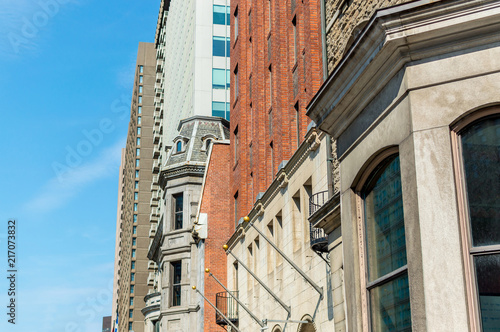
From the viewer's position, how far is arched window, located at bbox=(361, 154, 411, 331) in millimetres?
11562

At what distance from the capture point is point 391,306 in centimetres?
1185

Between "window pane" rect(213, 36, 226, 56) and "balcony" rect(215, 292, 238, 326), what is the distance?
892 inches

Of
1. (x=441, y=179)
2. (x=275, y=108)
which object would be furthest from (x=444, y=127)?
(x=275, y=108)

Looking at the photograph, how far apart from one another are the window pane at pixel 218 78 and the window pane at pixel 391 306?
4430 cm

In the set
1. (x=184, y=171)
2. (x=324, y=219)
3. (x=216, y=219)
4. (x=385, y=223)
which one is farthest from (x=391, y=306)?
(x=184, y=171)

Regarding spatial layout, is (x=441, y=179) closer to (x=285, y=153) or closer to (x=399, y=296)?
(x=399, y=296)

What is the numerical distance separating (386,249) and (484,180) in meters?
2.32

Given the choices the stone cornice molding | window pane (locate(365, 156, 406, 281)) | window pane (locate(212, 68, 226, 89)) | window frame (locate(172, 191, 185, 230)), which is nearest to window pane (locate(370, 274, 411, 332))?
window pane (locate(365, 156, 406, 281))

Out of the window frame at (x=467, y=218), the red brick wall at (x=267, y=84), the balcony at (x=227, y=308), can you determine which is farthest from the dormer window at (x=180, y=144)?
the window frame at (x=467, y=218)

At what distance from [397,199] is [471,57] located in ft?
8.29

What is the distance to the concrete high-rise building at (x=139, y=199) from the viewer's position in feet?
404

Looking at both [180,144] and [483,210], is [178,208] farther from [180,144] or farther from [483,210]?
[483,210]

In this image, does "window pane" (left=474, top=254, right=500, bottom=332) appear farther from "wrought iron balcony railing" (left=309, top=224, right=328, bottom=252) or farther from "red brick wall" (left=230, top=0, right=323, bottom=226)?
"red brick wall" (left=230, top=0, right=323, bottom=226)

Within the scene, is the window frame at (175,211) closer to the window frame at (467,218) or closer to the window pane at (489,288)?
the window frame at (467,218)
